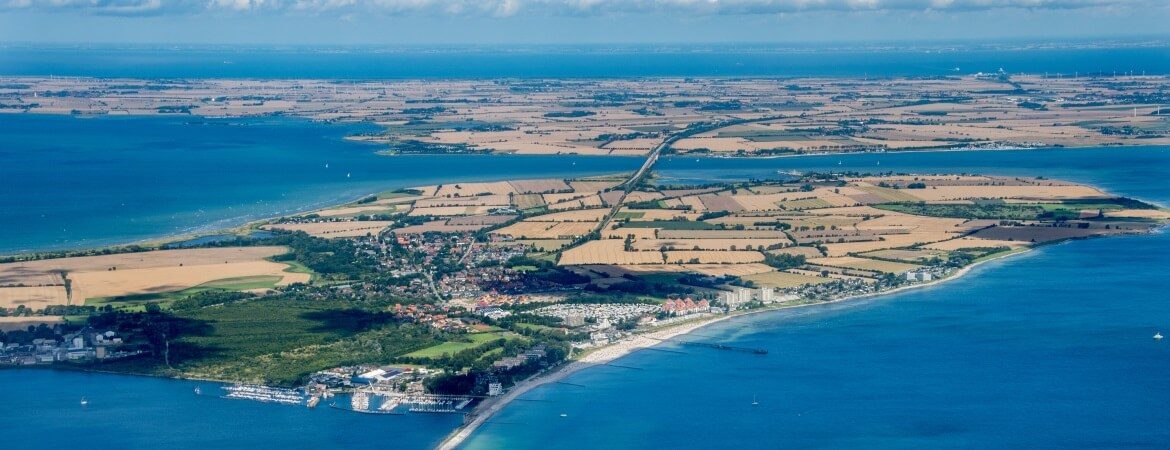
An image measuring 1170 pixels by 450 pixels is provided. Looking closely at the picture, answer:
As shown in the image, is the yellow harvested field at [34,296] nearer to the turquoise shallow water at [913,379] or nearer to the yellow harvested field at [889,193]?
the turquoise shallow water at [913,379]

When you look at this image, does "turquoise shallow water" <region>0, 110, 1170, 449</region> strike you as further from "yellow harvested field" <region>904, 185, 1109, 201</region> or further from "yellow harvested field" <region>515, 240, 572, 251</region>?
"yellow harvested field" <region>515, 240, 572, 251</region>

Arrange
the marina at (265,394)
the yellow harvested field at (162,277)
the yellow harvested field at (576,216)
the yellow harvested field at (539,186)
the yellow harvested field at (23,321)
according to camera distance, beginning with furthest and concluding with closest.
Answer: the yellow harvested field at (539,186)
the yellow harvested field at (576,216)
the yellow harvested field at (162,277)
the yellow harvested field at (23,321)
the marina at (265,394)

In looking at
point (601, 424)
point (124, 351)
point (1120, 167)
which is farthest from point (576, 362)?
point (1120, 167)

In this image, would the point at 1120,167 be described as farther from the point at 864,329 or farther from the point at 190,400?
the point at 190,400

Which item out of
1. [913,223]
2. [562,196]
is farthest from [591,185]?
[913,223]

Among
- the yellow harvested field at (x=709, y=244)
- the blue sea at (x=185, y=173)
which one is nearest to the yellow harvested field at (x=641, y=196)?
the blue sea at (x=185, y=173)

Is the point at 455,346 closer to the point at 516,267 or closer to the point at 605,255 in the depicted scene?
the point at 516,267
